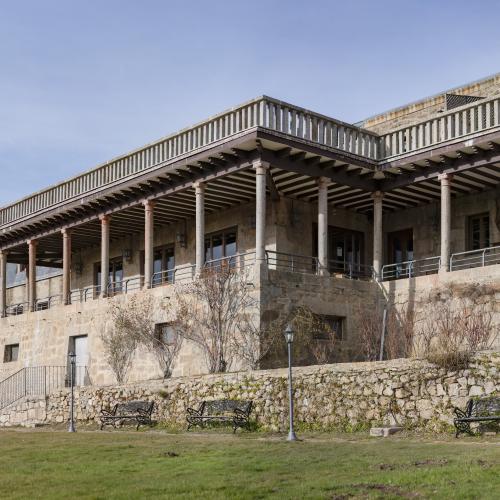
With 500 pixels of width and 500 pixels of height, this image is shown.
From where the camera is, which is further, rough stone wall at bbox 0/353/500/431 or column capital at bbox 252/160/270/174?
column capital at bbox 252/160/270/174

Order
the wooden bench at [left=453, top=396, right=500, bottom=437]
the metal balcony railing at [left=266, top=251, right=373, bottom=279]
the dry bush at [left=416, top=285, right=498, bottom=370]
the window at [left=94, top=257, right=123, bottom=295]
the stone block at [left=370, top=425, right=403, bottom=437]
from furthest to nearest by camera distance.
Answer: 1. the window at [left=94, top=257, right=123, bottom=295]
2. the metal balcony railing at [left=266, top=251, right=373, bottom=279]
3. the dry bush at [left=416, top=285, right=498, bottom=370]
4. the stone block at [left=370, top=425, right=403, bottom=437]
5. the wooden bench at [left=453, top=396, right=500, bottom=437]

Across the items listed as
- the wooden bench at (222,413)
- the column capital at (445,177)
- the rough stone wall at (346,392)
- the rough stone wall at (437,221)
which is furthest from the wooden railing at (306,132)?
the wooden bench at (222,413)

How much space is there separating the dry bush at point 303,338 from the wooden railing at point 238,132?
4725mm

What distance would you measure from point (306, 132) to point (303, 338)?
5.49 metres

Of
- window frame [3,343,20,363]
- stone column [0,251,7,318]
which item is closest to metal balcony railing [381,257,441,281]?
window frame [3,343,20,363]

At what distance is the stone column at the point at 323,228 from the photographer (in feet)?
74.8

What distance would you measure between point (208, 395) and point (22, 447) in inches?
173

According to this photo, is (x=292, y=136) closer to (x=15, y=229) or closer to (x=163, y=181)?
(x=163, y=181)

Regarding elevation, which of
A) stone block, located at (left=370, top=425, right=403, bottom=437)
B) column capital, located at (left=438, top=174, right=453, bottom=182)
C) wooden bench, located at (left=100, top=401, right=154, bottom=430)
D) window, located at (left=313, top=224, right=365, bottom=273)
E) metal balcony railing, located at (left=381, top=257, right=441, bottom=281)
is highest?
column capital, located at (left=438, top=174, right=453, bottom=182)

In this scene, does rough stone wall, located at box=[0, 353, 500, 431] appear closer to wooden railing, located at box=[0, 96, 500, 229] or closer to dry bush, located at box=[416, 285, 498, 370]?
dry bush, located at box=[416, 285, 498, 370]

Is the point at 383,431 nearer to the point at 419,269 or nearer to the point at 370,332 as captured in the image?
the point at 370,332

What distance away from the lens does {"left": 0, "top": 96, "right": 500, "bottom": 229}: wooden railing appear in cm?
2183

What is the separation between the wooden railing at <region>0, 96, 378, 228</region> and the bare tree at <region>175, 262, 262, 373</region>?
3.77 metres

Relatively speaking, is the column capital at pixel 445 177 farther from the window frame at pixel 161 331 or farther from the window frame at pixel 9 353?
the window frame at pixel 9 353
